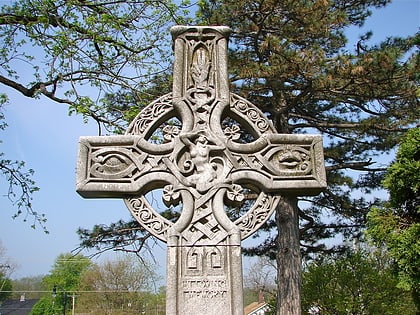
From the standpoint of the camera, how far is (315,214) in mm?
11586

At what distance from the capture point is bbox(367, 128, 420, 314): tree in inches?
211

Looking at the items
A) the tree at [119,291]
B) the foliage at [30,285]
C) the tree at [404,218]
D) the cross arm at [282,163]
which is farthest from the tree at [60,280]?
the cross arm at [282,163]

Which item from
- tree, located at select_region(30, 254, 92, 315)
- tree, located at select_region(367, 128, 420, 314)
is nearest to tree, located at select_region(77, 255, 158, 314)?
tree, located at select_region(30, 254, 92, 315)

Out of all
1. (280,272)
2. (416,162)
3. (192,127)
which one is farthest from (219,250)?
(280,272)

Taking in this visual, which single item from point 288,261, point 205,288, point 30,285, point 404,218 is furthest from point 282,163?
point 30,285

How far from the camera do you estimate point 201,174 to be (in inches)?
149

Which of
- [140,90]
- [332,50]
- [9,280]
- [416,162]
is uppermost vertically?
[332,50]

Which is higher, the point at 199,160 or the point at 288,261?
the point at 199,160

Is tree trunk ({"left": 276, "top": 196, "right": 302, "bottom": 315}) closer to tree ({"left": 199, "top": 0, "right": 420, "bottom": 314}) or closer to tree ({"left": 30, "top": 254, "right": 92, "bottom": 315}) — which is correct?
tree ({"left": 199, "top": 0, "right": 420, "bottom": 314})

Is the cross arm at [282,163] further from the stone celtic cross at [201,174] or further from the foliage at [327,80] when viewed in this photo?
the foliage at [327,80]

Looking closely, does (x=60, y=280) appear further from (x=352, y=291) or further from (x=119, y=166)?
(x=119, y=166)

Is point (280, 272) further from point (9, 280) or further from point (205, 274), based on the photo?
point (9, 280)

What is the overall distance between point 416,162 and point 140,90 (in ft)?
17.6

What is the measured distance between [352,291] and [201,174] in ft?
24.9
